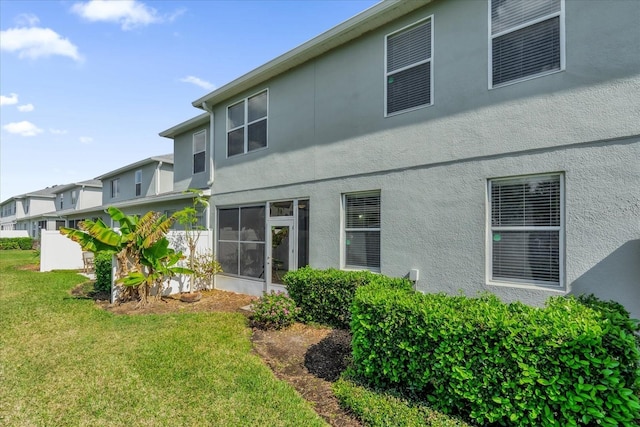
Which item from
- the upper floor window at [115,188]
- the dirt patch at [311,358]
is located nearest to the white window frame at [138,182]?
the upper floor window at [115,188]

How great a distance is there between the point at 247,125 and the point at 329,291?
6450 mm

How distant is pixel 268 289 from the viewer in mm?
10000

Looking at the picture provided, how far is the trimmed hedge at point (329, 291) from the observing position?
6.68 metres

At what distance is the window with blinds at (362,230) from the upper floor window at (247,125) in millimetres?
3868

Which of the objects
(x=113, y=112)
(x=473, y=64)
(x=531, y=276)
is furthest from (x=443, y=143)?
(x=113, y=112)

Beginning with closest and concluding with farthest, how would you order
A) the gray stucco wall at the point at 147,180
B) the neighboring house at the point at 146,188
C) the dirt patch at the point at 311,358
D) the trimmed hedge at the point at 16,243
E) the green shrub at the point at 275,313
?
the dirt patch at the point at 311,358
the green shrub at the point at 275,313
the neighboring house at the point at 146,188
the gray stucco wall at the point at 147,180
the trimmed hedge at the point at 16,243

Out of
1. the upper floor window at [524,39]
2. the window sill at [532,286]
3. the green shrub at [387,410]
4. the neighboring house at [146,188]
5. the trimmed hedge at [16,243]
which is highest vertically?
the upper floor window at [524,39]

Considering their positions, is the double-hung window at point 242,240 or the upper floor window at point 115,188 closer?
the double-hung window at point 242,240

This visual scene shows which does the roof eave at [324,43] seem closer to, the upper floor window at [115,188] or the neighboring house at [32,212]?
the upper floor window at [115,188]

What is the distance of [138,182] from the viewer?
1995 centimetres

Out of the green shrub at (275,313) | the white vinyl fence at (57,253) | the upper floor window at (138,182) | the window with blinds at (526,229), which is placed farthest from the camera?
the upper floor window at (138,182)

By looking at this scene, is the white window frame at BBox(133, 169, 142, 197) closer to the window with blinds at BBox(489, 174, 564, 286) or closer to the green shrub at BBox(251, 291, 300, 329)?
the green shrub at BBox(251, 291, 300, 329)

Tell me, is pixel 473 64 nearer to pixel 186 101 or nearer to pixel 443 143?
pixel 443 143

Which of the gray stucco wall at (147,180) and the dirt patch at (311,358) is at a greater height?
the gray stucco wall at (147,180)
